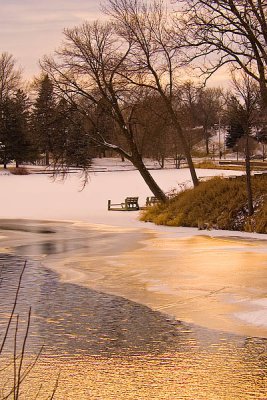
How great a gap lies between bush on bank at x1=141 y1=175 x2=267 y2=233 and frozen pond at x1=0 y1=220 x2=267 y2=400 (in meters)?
4.90

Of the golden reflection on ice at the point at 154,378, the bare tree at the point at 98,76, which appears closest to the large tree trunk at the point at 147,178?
the bare tree at the point at 98,76

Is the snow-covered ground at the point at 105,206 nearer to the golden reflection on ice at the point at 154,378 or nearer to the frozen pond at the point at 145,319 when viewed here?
the frozen pond at the point at 145,319

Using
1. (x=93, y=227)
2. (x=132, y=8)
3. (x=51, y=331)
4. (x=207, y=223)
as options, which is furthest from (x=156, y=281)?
(x=132, y=8)

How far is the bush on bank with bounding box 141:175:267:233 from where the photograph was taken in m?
26.8

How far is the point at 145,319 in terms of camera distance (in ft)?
38.0

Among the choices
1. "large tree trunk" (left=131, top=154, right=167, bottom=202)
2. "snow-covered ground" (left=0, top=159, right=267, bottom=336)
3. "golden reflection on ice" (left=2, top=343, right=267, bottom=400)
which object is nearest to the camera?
"golden reflection on ice" (left=2, top=343, right=267, bottom=400)

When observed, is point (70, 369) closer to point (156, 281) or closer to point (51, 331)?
point (51, 331)

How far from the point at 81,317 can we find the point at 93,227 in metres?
18.3

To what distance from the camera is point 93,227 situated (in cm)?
2991

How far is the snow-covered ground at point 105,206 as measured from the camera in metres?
14.5

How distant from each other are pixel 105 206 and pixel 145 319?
3385 centimetres

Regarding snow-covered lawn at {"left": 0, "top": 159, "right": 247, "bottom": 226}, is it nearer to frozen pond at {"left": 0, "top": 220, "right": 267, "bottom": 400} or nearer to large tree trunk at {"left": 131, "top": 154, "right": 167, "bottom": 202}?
large tree trunk at {"left": 131, "top": 154, "right": 167, "bottom": 202}

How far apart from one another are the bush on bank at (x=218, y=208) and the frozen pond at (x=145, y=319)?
4.90 metres

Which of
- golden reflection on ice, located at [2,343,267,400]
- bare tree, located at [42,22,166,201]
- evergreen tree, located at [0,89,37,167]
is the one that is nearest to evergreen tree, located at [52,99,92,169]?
bare tree, located at [42,22,166,201]
